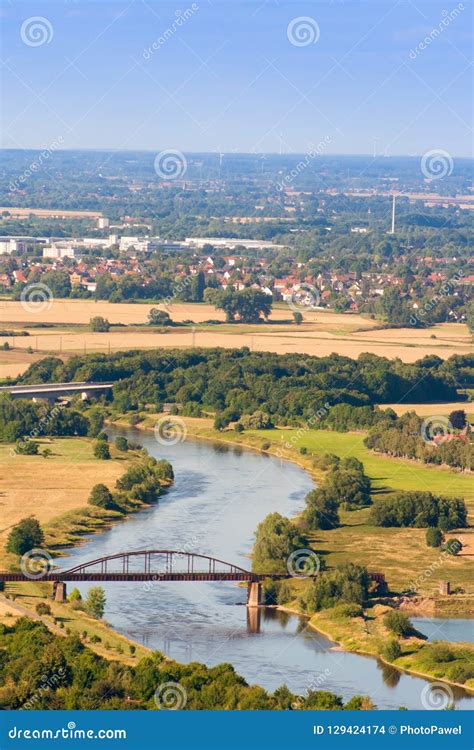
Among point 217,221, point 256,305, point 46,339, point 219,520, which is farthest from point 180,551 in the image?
point 217,221

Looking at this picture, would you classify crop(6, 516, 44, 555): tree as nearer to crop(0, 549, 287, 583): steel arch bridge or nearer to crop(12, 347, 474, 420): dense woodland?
crop(0, 549, 287, 583): steel arch bridge

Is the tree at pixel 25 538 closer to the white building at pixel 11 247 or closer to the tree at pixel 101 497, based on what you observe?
the tree at pixel 101 497

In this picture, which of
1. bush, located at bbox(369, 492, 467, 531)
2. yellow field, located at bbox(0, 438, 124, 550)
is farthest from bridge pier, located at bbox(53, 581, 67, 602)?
bush, located at bbox(369, 492, 467, 531)

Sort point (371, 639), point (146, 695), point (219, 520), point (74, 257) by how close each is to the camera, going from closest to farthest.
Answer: point (146, 695), point (371, 639), point (219, 520), point (74, 257)

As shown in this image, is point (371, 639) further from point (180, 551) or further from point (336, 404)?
point (336, 404)

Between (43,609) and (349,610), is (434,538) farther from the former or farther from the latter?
(43,609)

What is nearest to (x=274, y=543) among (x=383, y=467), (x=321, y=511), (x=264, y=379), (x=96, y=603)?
(x=321, y=511)

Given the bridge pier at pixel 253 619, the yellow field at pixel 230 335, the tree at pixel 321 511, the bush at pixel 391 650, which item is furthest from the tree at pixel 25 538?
the yellow field at pixel 230 335
